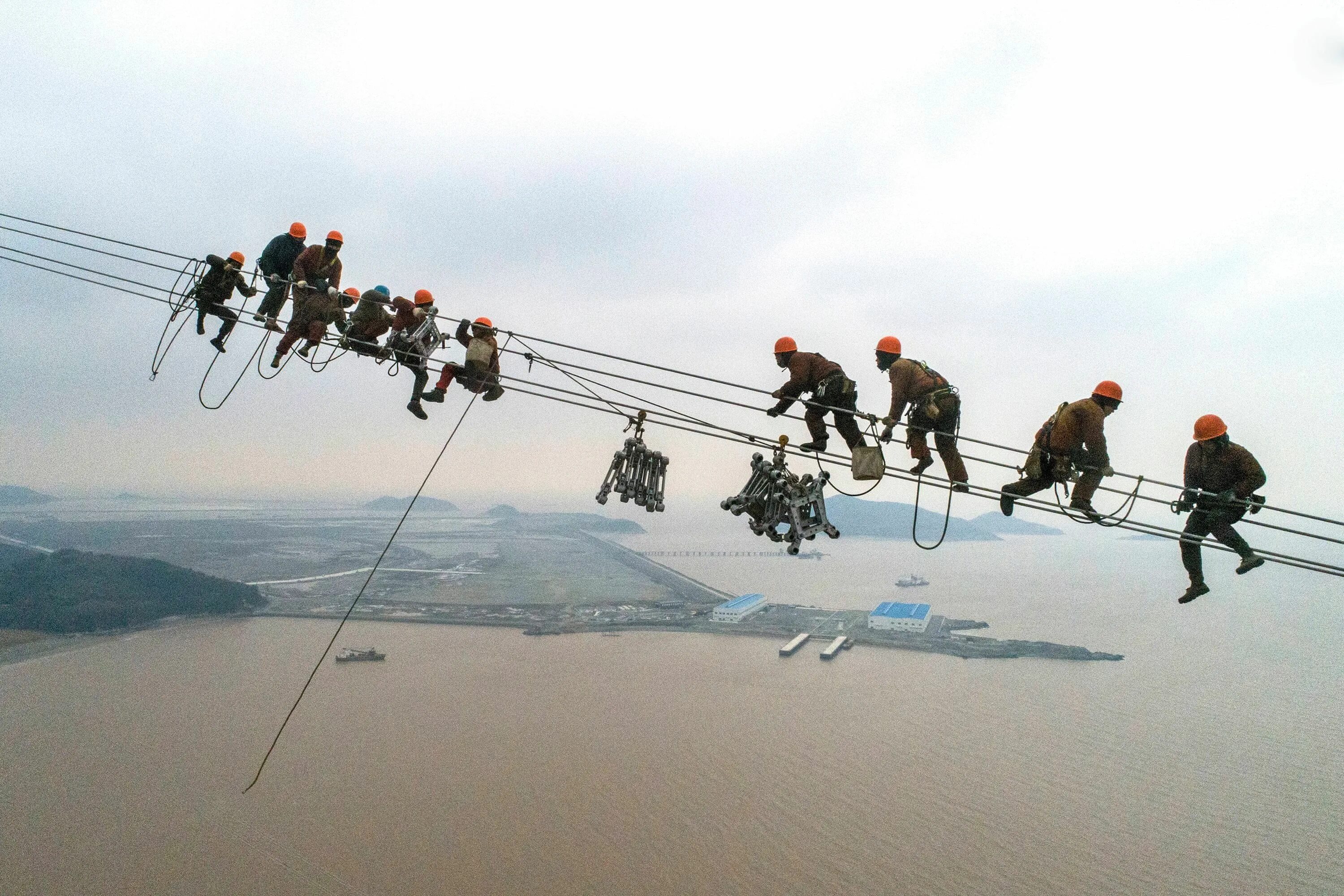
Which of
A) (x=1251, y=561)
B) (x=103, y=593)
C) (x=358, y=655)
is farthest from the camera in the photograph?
(x=103, y=593)

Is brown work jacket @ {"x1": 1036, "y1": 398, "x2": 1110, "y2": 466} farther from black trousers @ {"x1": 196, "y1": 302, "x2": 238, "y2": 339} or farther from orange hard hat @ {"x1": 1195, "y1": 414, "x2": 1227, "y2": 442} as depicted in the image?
black trousers @ {"x1": 196, "y1": 302, "x2": 238, "y2": 339}

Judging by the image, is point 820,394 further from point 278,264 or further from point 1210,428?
point 278,264

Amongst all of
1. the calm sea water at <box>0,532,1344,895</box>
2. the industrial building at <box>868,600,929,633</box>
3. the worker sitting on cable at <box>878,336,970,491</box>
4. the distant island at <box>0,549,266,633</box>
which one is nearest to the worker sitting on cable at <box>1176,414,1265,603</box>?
the worker sitting on cable at <box>878,336,970,491</box>

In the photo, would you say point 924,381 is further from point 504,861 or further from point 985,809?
point 985,809

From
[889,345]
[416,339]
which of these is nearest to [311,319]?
[416,339]

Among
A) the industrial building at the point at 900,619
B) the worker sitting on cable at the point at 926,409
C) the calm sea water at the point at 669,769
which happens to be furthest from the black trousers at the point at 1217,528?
the industrial building at the point at 900,619
